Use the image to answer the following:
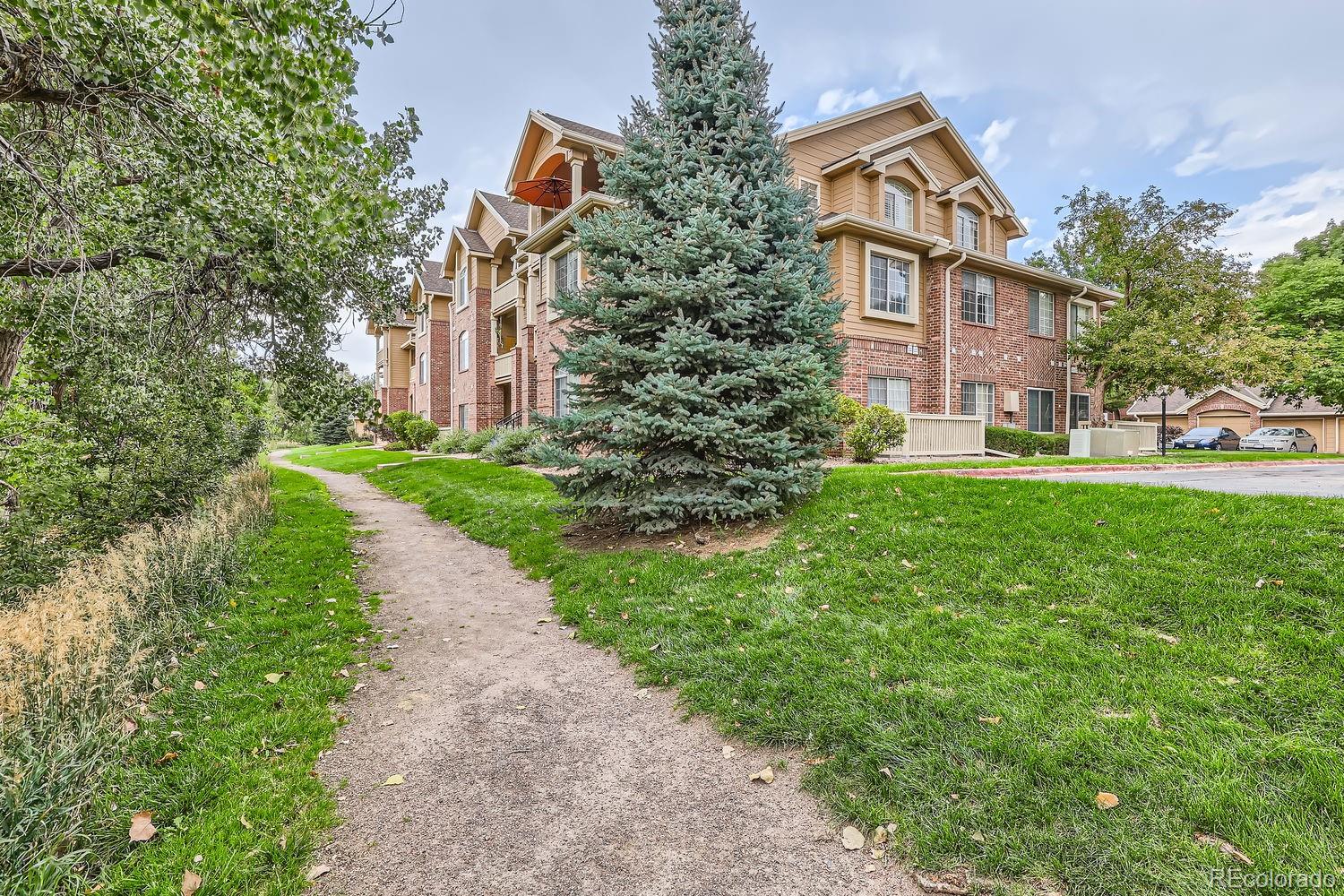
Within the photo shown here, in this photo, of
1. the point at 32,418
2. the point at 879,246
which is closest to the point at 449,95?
the point at 32,418

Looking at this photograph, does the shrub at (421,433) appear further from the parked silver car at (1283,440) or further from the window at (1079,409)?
the parked silver car at (1283,440)

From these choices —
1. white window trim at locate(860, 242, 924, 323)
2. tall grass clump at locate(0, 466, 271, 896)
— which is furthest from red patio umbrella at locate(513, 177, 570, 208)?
tall grass clump at locate(0, 466, 271, 896)

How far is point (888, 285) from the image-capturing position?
15805mm

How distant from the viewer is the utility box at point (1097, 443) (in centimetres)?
→ 1630

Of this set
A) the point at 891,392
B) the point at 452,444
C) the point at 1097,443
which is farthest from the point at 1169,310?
the point at 452,444

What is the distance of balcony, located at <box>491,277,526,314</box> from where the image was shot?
20219 mm

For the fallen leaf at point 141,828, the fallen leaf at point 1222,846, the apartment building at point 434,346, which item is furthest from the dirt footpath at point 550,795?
the apartment building at point 434,346

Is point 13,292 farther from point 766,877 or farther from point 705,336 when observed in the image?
point 766,877

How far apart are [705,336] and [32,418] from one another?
6.65 m

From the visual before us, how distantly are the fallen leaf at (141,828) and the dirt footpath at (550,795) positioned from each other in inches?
28.0

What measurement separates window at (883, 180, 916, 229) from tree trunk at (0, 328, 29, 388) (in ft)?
57.8

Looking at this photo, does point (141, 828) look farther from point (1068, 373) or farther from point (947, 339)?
point (1068, 373)

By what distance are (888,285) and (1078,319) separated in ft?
31.5

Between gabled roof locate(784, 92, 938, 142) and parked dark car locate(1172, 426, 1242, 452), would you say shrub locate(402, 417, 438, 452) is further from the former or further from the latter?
parked dark car locate(1172, 426, 1242, 452)
